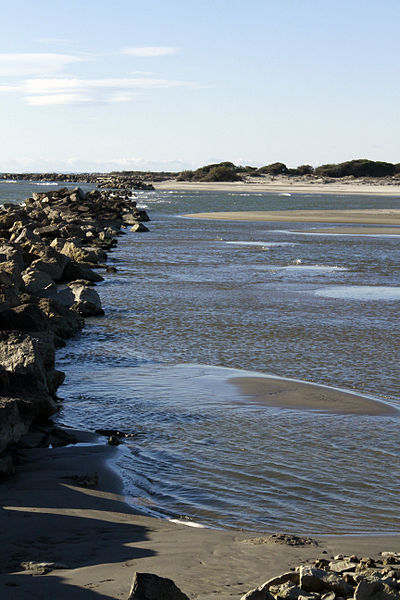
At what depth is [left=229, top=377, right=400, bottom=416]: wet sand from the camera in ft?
30.7

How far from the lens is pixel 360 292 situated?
19266mm

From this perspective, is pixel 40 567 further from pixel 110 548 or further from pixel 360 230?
pixel 360 230

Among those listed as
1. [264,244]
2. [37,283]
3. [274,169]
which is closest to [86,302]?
[37,283]

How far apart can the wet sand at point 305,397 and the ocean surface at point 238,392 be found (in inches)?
8.4

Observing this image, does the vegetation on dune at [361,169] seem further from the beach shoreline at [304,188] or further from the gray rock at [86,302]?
the gray rock at [86,302]

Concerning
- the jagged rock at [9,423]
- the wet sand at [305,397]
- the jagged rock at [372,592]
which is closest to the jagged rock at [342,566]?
the jagged rock at [372,592]

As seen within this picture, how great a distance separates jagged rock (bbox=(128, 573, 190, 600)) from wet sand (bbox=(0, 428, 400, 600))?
1.27 feet

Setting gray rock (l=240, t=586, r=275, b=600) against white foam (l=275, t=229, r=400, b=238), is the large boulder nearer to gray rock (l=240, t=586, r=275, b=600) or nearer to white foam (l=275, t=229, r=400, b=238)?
white foam (l=275, t=229, r=400, b=238)

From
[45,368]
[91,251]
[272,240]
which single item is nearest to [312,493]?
[45,368]

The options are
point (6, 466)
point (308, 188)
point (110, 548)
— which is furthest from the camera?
point (308, 188)

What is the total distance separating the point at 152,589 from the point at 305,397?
5994mm

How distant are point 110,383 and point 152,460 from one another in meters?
2.90

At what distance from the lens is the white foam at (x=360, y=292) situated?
60.5 feet

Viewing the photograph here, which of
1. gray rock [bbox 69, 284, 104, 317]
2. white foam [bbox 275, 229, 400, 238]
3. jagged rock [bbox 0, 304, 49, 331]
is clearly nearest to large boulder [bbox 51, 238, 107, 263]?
gray rock [bbox 69, 284, 104, 317]
